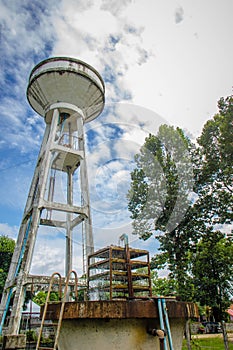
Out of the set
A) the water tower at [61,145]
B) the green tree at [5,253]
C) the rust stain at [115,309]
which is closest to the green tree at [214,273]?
the water tower at [61,145]

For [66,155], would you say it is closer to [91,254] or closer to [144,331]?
[91,254]

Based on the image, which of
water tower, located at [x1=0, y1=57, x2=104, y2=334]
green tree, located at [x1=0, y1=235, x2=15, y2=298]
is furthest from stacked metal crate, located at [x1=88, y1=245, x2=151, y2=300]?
green tree, located at [x1=0, y1=235, x2=15, y2=298]

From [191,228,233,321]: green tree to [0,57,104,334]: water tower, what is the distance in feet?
18.9

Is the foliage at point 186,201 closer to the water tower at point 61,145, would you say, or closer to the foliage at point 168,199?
the foliage at point 168,199

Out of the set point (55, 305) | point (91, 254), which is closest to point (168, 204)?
point (91, 254)

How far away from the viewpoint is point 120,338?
2498mm

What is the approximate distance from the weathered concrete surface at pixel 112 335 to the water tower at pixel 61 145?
869cm

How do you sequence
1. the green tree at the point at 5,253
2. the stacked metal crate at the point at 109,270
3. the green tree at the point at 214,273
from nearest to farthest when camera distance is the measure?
the stacked metal crate at the point at 109,270
the green tree at the point at 214,273
the green tree at the point at 5,253

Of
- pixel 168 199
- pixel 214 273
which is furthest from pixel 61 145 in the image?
pixel 214 273

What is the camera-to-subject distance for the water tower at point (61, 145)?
1167 centimetres

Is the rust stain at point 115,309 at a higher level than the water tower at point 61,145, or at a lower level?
lower

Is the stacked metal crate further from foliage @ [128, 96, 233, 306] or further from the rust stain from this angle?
the rust stain

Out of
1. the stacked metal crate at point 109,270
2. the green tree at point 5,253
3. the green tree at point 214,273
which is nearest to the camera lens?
the stacked metal crate at point 109,270

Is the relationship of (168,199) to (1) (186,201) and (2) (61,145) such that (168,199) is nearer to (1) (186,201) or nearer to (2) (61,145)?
(1) (186,201)
